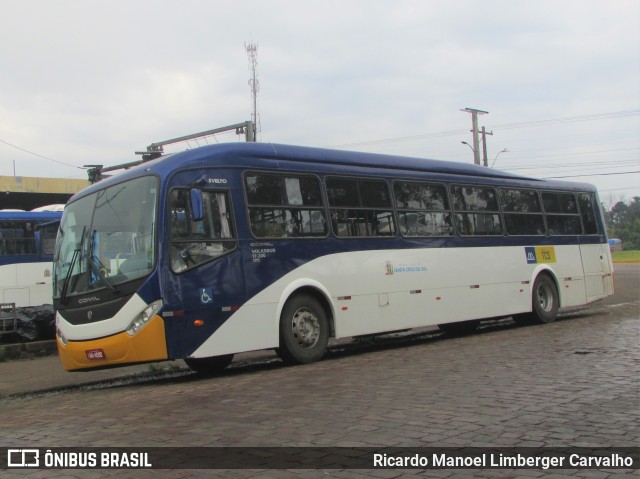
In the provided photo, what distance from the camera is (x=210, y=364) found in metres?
10.7

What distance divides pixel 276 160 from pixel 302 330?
8.96 feet


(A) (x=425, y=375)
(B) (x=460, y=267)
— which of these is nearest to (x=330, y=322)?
(A) (x=425, y=375)

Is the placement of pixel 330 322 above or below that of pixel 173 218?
below

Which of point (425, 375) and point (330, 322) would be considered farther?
point (330, 322)

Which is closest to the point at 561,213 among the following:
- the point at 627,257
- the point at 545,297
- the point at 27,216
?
the point at 545,297

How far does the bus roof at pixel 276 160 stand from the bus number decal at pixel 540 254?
8.44 ft

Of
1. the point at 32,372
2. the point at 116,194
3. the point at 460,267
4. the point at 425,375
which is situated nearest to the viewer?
the point at 425,375

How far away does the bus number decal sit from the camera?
15477mm

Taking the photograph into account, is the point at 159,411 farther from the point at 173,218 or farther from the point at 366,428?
the point at 173,218

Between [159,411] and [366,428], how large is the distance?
8.01 ft

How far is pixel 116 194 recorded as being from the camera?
9734 millimetres

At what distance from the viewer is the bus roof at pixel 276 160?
956 centimetres

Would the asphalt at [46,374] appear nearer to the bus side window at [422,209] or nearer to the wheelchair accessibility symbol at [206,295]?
the wheelchair accessibility symbol at [206,295]

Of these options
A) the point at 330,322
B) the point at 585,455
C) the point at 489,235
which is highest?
the point at 489,235
